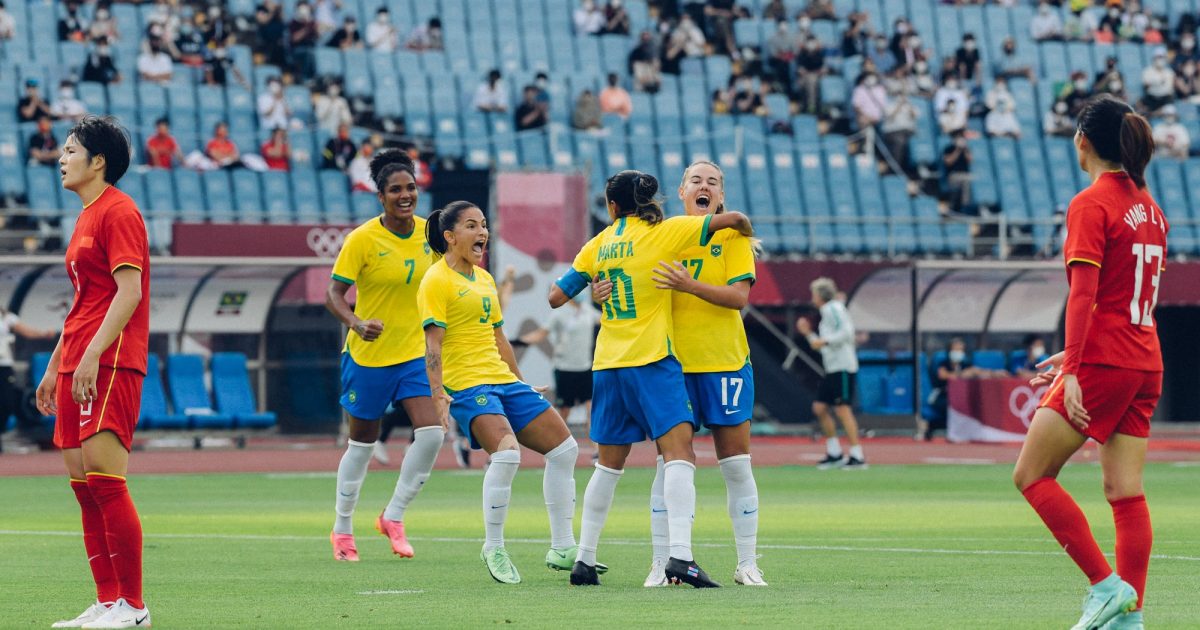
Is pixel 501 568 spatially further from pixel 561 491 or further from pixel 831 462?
pixel 831 462

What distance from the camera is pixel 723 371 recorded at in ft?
33.0

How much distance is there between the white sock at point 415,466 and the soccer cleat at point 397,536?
38 mm

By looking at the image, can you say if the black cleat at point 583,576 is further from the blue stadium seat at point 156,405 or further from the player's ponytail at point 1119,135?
the blue stadium seat at point 156,405

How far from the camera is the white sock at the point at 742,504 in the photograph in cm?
999

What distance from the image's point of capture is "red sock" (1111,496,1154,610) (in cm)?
759

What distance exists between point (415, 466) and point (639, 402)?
8.19 feet

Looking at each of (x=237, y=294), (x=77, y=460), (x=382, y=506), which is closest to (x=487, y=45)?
(x=237, y=294)

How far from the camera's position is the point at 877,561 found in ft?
36.8

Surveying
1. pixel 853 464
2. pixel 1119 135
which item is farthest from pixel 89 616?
pixel 853 464

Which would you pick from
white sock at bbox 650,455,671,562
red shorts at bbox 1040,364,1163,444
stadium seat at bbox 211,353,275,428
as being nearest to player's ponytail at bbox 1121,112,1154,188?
red shorts at bbox 1040,364,1163,444

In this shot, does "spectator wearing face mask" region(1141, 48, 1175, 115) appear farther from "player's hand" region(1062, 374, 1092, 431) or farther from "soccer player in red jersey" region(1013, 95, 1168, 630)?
"player's hand" region(1062, 374, 1092, 431)

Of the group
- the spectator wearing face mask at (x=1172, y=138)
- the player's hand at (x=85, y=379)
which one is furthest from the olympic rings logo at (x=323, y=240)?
the player's hand at (x=85, y=379)

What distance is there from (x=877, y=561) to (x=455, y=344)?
2685 millimetres

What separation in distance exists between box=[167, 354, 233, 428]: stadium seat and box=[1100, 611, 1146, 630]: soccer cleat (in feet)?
70.8
